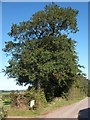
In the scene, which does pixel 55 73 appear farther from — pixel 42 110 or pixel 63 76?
pixel 42 110

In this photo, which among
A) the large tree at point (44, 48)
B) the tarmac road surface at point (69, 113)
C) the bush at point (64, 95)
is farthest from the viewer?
the bush at point (64, 95)

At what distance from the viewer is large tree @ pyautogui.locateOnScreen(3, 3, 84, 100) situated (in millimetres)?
31312

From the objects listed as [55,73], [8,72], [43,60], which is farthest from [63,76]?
[8,72]

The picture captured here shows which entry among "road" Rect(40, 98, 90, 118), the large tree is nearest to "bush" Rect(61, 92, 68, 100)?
the large tree


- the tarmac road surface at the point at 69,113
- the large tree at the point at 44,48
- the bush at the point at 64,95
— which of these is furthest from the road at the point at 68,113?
the bush at the point at 64,95

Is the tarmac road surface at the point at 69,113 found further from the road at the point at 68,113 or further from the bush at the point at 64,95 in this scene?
the bush at the point at 64,95

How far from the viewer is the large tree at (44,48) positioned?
31312 mm

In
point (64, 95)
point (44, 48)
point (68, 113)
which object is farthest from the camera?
point (64, 95)

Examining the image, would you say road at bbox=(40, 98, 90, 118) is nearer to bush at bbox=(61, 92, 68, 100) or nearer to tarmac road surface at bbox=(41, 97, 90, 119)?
tarmac road surface at bbox=(41, 97, 90, 119)

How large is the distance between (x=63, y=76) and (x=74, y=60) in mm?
2656

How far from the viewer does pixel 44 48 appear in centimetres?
3234

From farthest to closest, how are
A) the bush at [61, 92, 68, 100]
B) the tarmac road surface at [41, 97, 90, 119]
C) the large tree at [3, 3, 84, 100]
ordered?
the bush at [61, 92, 68, 100] → the large tree at [3, 3, 84, 100] → the tarmac road surface at [41, 97, 90, 119]

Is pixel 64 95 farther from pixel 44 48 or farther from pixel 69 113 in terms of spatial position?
pixel 69 113

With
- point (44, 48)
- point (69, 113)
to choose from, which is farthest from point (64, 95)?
point (69, 113)
